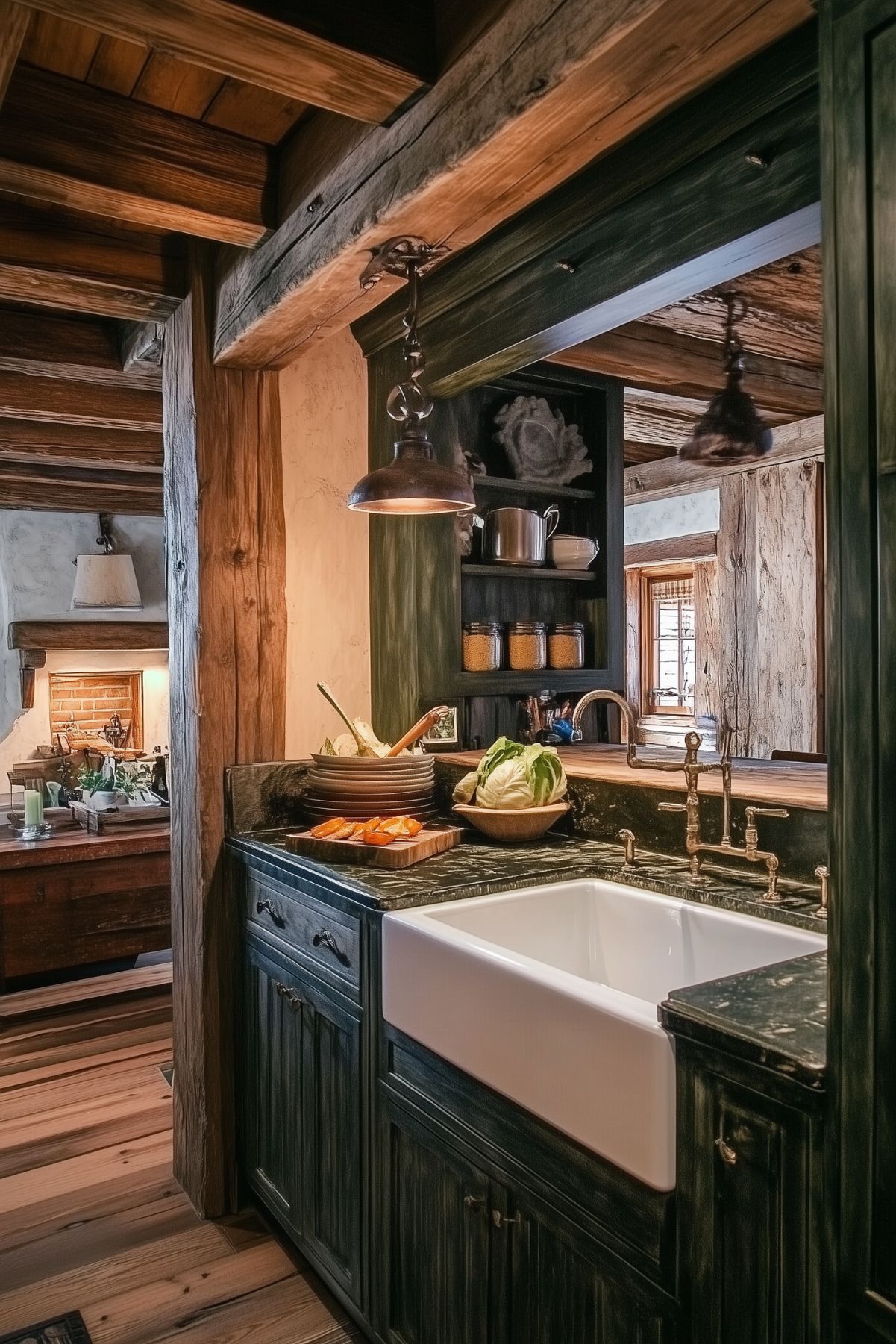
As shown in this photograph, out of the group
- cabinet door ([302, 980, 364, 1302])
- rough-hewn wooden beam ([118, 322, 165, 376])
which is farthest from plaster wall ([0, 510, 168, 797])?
cabinet door ([302, 980, 364, 1302])

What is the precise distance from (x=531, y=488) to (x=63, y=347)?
1.68m

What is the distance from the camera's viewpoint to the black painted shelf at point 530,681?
2.78m

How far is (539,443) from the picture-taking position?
3000mm

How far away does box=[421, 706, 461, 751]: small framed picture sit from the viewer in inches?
109

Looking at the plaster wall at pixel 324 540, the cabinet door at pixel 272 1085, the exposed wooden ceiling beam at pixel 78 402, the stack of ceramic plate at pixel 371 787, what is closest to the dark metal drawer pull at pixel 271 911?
the cabinet door at pixel 272 1085

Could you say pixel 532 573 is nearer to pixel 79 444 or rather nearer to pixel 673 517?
pixel 79 444

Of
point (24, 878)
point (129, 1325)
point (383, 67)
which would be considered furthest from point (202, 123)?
point (24, 878)

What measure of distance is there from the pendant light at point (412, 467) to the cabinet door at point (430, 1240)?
46.8 inches

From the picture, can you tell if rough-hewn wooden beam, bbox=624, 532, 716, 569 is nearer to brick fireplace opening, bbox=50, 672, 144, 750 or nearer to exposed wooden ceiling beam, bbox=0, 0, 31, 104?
brick fireplace opening, bbox=50, 672, 144, 750

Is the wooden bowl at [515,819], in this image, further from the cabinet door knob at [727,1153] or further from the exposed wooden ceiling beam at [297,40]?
the exposed wooden ceiling beam at [297,40]

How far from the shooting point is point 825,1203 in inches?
38.0

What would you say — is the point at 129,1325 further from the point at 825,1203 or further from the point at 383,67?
the point at 383,67

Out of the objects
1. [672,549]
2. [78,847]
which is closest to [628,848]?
[78,847]

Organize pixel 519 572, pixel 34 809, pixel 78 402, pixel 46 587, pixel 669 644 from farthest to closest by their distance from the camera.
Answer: pixel 46 587, pixel 669 644, pixel 34 809, pixel 78 402, pixel 519 572
